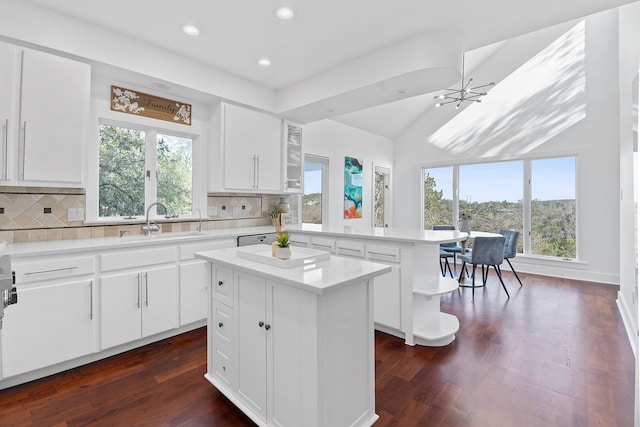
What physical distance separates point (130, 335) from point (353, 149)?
479 centimetres

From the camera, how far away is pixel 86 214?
2.85m

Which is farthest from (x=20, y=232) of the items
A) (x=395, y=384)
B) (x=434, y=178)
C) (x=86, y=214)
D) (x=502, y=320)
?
(x=434, y=178)

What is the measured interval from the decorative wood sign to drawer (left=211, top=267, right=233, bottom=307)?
216cm

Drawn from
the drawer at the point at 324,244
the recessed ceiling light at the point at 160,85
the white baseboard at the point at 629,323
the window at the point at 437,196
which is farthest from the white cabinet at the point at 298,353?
the window at the point at 437,196

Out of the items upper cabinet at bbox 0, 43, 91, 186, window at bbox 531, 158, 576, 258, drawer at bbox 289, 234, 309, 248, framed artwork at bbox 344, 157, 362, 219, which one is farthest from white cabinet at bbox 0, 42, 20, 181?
window at bbox 531, 158, 576, 258

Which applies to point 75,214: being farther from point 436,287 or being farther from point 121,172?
point 436,287

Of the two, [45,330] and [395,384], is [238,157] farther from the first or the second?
[395,384]

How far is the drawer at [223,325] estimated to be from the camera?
1.90 m

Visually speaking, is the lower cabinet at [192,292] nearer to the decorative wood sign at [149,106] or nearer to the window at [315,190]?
the decorative wood sign at [149,106]

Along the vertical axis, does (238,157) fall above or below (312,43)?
below

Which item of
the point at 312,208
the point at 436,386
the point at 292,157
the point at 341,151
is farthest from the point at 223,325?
the point at 341,151

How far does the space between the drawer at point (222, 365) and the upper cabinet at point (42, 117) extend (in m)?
1.82

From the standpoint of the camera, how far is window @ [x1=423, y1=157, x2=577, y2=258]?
5.40 m

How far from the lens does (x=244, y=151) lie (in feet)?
12.3
